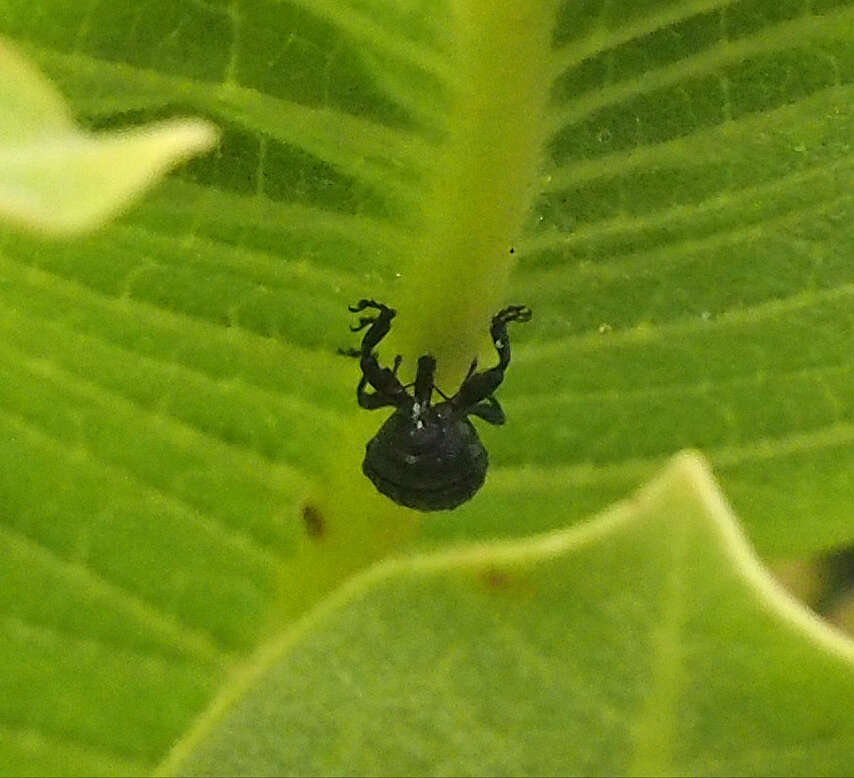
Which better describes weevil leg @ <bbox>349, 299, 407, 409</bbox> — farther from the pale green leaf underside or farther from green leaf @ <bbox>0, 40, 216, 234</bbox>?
green leaf @ <bbox>0, 40, 216, 234</bbox>

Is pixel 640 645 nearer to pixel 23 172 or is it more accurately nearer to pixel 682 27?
pixel 23 172

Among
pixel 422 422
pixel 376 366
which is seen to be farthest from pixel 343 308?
pixel 422 422

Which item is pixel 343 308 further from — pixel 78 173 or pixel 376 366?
pixel 78 173

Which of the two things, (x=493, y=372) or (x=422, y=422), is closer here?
(x=493, y=372)

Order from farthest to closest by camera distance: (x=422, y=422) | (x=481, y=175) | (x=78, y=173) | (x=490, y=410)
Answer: (x=422, y=422)
(x=490, y=410)
(x=481, y=175)
(x=78, y=173)

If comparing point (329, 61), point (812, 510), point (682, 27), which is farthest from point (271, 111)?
point (812, 510)

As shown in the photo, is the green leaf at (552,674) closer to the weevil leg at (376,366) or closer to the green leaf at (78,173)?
the green leaf at (78,173)

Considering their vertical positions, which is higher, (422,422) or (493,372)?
(422,422)

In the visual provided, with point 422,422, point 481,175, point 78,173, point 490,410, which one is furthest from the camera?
point 422,422
